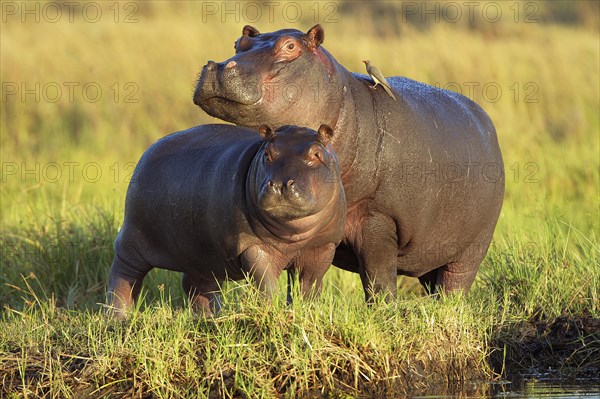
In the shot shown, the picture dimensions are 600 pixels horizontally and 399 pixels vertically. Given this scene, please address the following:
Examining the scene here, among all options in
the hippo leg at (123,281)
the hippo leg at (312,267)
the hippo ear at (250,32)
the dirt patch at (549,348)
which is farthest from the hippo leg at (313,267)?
the hippo ear at (250,32)

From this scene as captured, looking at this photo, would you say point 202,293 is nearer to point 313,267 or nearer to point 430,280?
point 313,267

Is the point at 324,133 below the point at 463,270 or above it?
above

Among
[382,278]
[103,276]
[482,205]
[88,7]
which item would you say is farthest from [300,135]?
[88,7]

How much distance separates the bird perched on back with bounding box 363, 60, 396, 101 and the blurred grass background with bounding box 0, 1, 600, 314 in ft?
3.99

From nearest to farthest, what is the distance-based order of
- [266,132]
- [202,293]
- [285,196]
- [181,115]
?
[285,196], [266,132], [202,293], [181,115]

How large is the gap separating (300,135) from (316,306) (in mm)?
763

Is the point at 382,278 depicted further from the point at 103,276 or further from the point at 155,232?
the point at 103,276

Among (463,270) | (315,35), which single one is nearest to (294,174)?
(315,35)

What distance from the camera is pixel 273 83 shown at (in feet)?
18.2

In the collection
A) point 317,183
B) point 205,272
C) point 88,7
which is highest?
point 317,183

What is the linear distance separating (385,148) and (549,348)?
130 cm

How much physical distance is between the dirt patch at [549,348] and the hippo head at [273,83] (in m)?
1.41

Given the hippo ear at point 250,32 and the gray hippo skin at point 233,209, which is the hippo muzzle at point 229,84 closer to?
the gray hippo skin at point 233,209

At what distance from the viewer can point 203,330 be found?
202 inches
